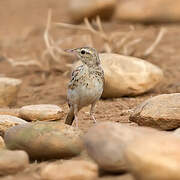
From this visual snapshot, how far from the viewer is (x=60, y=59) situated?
31.0ft

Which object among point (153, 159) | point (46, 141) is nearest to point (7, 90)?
point (46, 141)

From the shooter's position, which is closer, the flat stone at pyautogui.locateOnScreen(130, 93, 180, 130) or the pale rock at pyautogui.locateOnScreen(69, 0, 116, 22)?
the flat stone at pyautogui.locateOnScreen(130, 93, 180, 130)

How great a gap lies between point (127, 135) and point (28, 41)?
7573 millimetres

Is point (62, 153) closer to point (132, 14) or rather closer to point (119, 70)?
point (119, 70)

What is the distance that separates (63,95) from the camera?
812cm

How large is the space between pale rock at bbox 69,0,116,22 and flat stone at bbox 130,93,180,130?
20.8ft

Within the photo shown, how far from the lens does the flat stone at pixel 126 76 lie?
7.38 m

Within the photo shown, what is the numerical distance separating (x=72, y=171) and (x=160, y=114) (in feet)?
5.37

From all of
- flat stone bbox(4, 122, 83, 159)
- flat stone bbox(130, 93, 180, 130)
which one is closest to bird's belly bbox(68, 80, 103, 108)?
flat stone bbox(130, 93, 180, 130)

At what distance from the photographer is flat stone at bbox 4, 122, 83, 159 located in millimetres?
4695

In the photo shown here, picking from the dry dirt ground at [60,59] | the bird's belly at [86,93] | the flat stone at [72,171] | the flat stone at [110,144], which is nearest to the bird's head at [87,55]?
the bird's belly at [86,93]

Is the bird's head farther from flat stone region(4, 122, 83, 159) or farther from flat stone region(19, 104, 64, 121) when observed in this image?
flat stone region(4, 122, 83, 159)

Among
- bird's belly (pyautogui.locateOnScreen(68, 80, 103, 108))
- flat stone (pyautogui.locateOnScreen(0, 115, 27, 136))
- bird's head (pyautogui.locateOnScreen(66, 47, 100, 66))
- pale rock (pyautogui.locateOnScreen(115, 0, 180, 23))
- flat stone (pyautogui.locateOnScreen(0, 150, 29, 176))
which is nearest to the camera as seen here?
flat stone (pyautogui.locateOnScreen(0, 150, 29, 176))

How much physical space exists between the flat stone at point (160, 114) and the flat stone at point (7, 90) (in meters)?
2.40
